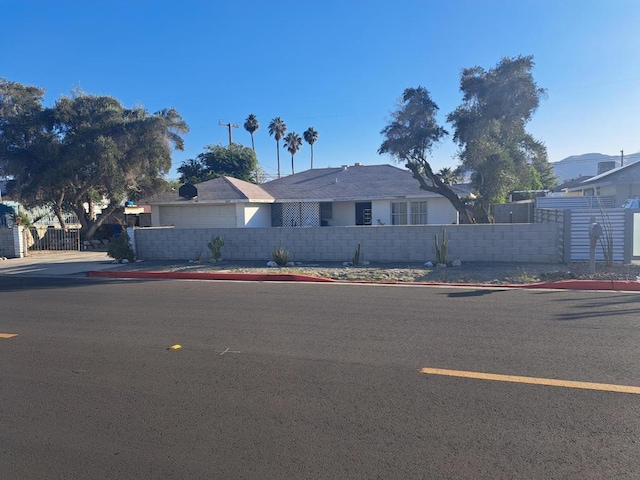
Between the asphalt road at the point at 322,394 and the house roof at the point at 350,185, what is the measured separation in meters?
17.0

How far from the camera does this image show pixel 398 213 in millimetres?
25984

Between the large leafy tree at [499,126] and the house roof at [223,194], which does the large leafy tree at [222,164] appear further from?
the large leafy tree at [499,126]

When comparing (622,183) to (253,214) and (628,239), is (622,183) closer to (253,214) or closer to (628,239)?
(628,239)

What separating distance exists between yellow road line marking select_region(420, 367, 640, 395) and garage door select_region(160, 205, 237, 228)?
21303 mm

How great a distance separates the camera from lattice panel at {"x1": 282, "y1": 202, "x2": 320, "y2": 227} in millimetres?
27344

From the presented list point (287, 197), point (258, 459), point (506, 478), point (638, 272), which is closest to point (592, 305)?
point (638, 272)

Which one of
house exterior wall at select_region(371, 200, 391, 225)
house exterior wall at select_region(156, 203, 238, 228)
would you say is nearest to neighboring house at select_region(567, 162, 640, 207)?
house exterior wall at select_region(371, 200, 391, 225)

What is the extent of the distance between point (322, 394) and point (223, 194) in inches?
872

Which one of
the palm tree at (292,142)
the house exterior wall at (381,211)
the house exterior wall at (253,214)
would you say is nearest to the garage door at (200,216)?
the house exterior wall at (253,214)

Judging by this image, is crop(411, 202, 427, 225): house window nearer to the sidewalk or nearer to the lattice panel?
the lattice panel

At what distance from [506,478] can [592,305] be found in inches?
253

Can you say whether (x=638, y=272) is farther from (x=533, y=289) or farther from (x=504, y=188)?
(x=504, y=188)

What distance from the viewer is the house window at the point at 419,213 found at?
83.8ft

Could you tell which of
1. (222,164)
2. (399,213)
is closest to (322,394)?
(399,213)
